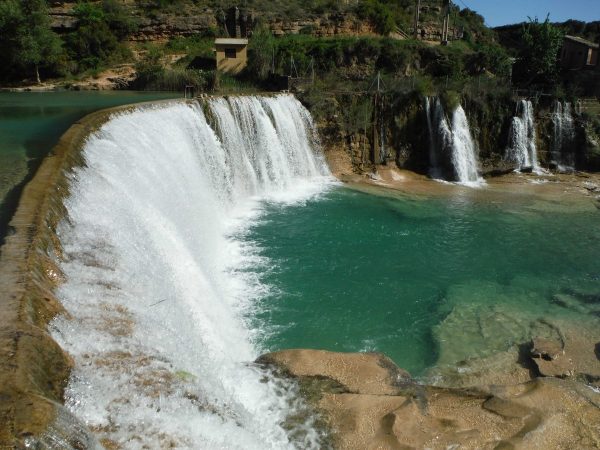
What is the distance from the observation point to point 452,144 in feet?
60.2

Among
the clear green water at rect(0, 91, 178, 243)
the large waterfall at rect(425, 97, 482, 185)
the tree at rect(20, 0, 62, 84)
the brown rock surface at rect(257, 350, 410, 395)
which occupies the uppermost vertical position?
the tree at rect(20, 0, 62, 84)

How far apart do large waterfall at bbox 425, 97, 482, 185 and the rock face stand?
14.0 metres

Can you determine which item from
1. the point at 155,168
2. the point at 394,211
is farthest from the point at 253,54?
the point at 155,168

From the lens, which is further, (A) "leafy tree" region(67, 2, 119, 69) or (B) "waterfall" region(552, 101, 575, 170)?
(A) "leafy tree" region(67, 2, 119, 69)

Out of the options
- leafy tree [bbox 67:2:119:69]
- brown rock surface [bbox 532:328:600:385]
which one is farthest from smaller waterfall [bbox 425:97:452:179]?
leafy tree [bbox 67:2:119:69]

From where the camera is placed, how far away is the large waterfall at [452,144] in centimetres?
1831

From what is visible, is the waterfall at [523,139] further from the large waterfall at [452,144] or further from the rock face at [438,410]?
the rock face at [438,410]

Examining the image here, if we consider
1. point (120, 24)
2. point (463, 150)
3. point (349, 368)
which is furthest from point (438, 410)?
point (120, 24)

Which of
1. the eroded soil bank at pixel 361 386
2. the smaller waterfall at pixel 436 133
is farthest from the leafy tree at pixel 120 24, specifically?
the eroded soil bank at pixel 361 386

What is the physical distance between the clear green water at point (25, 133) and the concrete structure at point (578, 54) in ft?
78.9

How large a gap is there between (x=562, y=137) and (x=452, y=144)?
5.29 meters

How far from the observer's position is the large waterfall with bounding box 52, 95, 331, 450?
3666 mm

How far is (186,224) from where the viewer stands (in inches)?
383

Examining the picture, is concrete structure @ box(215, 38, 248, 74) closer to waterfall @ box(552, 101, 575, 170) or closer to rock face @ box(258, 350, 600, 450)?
waterfall @ box(552, 101, 575, 170)
